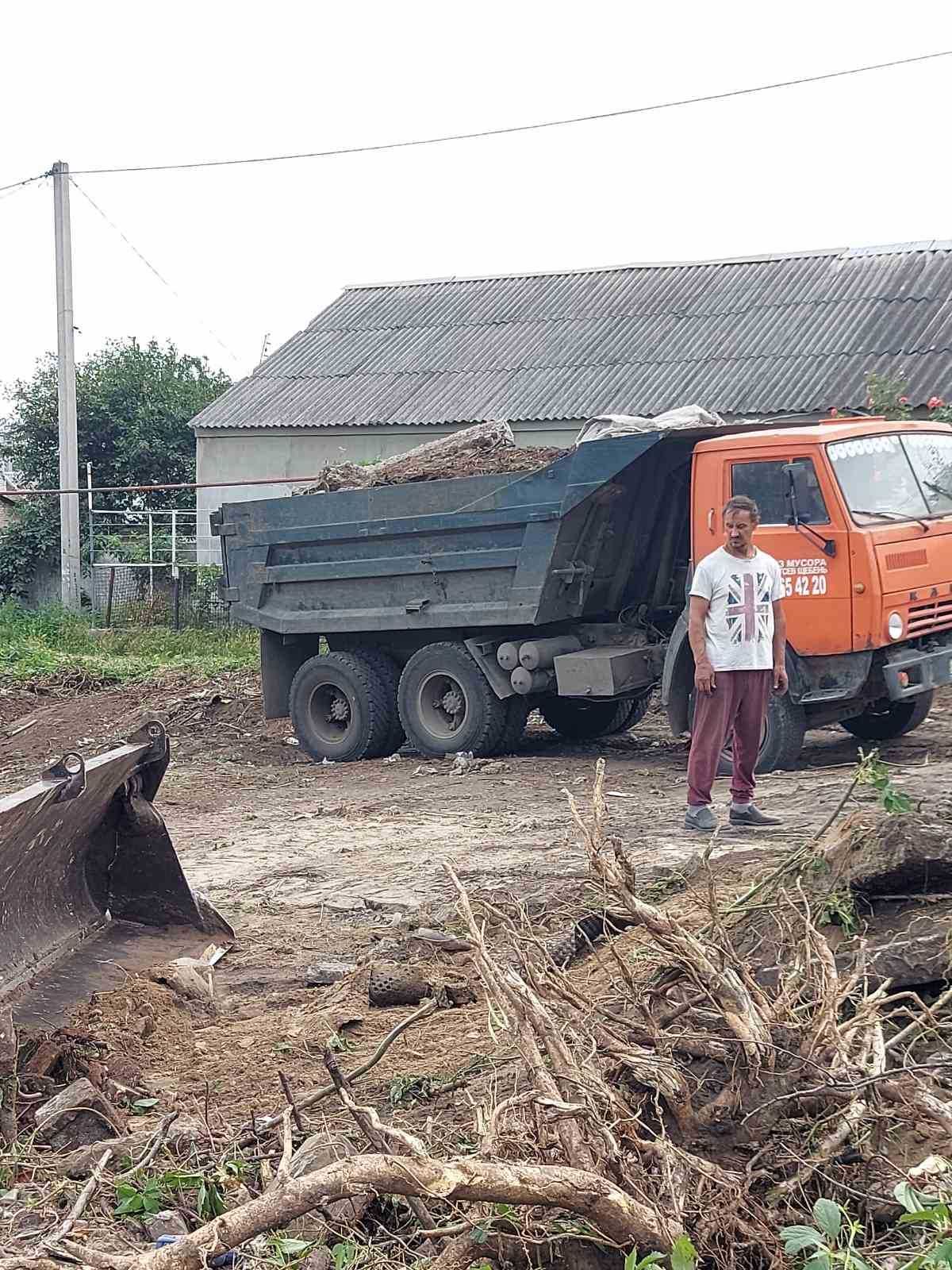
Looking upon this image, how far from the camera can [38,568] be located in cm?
2492

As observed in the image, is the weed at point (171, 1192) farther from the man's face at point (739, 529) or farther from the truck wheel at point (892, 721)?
the truck wheel at point (892, 721)

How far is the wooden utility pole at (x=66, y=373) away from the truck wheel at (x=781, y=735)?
13.6 m

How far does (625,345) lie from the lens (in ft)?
73.7

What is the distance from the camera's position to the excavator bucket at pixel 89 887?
4.64 m

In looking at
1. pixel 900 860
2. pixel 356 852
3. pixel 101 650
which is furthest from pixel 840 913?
pixel 101 650

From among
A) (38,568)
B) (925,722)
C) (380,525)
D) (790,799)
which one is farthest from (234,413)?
(790,799)

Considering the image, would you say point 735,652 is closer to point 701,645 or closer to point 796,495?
point 701,645

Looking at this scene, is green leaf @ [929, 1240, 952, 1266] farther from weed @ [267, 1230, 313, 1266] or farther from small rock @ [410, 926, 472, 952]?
small rock @ [410, 926, 472, 952]

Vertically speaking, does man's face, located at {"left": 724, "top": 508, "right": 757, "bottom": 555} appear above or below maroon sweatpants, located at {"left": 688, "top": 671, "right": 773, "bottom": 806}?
above

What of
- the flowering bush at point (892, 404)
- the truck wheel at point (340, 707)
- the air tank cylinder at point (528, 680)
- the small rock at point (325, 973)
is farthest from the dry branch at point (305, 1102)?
the flowering bush at point (892, 404)

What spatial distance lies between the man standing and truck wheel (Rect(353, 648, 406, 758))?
4.61 metres

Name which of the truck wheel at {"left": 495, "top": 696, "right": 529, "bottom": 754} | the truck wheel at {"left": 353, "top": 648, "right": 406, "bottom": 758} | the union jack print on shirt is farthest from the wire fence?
the union jack print on shirt

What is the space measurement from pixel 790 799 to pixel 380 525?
4.29 m

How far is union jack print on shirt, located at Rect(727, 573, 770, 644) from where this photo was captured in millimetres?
7387
